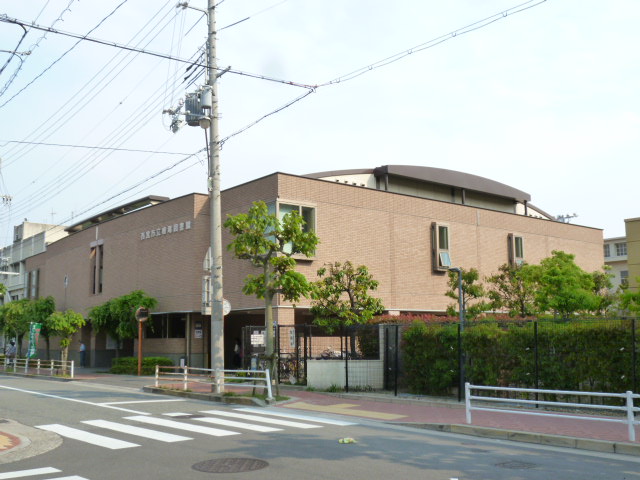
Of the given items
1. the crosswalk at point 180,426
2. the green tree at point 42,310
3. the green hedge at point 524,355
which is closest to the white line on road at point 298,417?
the crosswalk at point 180,426

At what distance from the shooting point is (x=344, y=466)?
8.79 m

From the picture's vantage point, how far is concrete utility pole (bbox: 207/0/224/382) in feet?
66.3

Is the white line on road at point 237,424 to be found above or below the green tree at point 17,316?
below

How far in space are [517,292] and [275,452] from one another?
886 inches

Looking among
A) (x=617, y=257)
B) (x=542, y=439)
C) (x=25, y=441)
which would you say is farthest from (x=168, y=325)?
(x=617, y=257)

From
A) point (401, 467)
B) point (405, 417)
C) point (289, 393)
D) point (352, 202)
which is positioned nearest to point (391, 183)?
point (352, 202)

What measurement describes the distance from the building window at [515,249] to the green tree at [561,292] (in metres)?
6.52

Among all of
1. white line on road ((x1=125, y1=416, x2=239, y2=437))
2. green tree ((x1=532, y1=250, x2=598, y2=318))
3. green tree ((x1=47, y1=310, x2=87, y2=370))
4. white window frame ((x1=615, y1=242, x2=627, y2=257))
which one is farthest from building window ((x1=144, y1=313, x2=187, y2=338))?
white window frame ((x1=615, y1=242, x2=627, y2=257))

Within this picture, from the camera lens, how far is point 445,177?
3934cm

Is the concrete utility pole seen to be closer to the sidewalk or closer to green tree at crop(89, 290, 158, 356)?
the sidewalk

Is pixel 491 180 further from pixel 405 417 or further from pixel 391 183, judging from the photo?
pixel 405 417

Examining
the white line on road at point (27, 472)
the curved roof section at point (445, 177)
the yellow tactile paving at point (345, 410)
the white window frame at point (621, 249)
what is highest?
the curved roof section at point (445, 177)

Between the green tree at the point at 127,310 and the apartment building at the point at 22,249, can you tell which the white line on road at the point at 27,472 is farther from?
the apartment building at the point at 22,249

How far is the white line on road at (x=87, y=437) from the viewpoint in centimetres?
1084
